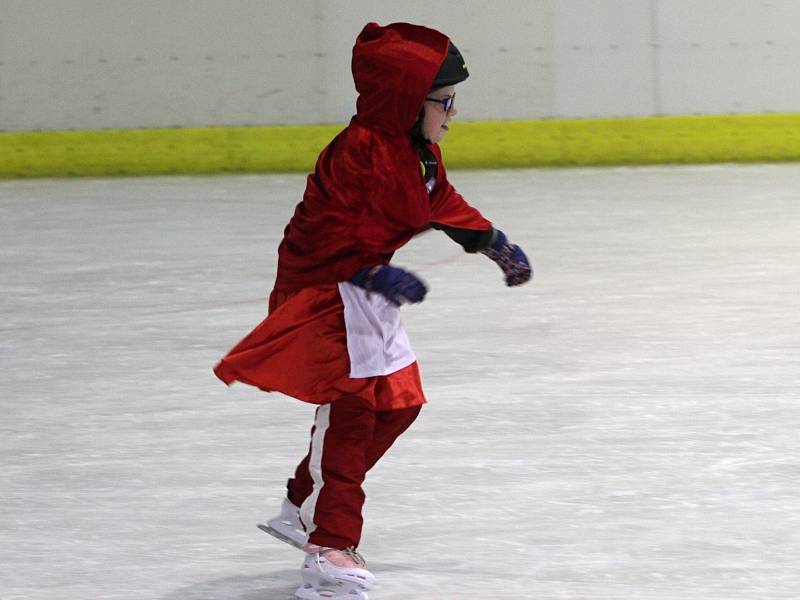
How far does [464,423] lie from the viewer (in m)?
4.05

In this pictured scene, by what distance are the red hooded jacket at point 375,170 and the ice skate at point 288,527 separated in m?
0.48

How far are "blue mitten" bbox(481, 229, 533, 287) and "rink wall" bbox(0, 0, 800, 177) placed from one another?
22.5 feet

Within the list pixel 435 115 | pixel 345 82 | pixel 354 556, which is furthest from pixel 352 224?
pixel 345 82

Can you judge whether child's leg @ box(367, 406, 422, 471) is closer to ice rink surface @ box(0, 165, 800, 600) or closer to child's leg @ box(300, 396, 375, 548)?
child's leg @ box(300, 396, 375, 548)

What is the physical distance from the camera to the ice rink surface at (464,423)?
2.98m

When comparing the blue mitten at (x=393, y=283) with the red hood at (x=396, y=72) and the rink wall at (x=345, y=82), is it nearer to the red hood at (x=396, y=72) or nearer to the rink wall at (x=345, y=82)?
the red hood at (x=396, y=72)

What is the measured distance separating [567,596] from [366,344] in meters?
0.57

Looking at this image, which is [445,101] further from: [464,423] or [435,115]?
[464,423]

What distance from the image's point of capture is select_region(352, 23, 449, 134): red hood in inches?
105

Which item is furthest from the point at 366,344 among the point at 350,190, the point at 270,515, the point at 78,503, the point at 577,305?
the point at 577,305

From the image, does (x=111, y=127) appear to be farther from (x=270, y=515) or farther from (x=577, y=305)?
(x=270, y=515)

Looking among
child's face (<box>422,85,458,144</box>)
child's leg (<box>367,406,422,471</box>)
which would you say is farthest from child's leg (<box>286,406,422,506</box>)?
child's face (<box>422,85,458,144</box>)

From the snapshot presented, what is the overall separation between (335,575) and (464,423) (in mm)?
1360

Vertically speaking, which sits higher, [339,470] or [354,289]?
[354,289]
